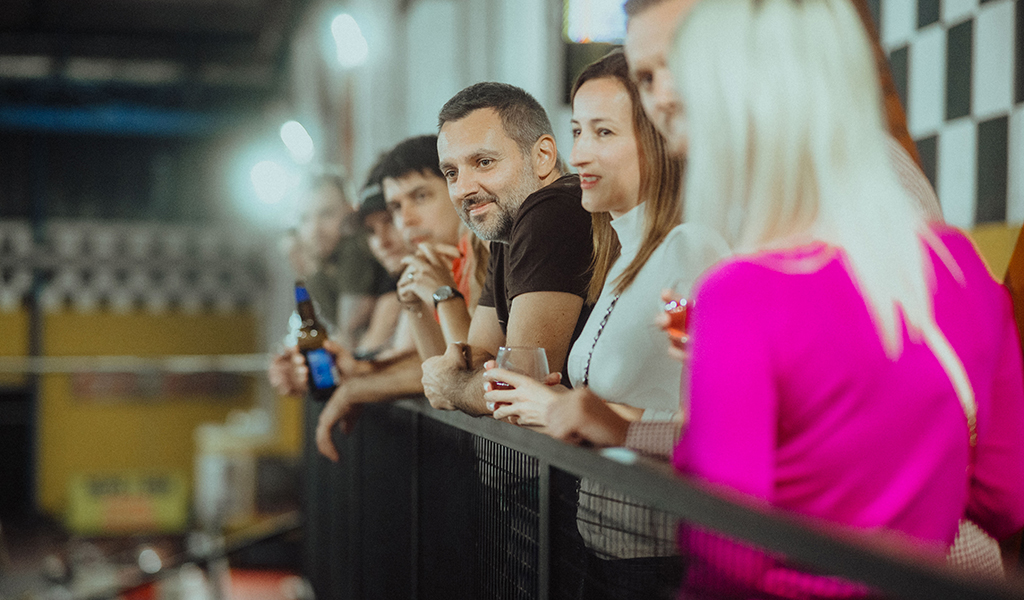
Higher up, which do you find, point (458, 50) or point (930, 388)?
point (458, 50)

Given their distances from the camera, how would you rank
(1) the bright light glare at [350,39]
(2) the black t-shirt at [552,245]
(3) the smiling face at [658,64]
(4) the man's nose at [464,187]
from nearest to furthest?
(3) the smiling face at [658,64], (2) the black t-shirt at [552,245], (4) the man's nose at [464,187], (1) the bright light glare at [350,39]

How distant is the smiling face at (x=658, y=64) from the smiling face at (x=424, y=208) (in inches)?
41.0

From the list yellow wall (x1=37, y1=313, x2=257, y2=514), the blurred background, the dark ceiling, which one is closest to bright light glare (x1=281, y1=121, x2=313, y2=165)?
the blurred background

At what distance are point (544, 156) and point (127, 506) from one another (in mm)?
9206

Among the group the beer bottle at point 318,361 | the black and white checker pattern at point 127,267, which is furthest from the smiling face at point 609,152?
the black and white checker pattern at point 127,267

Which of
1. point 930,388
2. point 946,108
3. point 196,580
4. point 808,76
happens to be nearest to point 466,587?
point 930,388

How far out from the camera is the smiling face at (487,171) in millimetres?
1697

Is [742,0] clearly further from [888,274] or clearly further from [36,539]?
[36,539]

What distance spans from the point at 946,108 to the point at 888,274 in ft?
4.70

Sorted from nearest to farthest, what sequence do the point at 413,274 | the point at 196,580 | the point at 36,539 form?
1. the point at 413,274
2. the point at 196,580
3. the point at 36,539

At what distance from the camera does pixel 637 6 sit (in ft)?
4.20

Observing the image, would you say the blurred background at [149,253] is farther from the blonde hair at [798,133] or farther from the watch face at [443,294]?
the blonde hair at [798,133]

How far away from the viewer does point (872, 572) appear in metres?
0.66

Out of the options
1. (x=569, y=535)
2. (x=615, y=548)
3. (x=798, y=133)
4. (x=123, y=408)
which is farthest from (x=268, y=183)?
(x=798, y=133)
